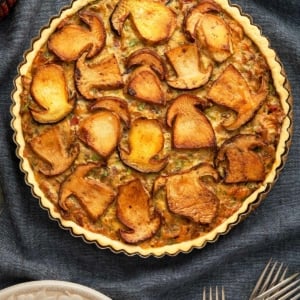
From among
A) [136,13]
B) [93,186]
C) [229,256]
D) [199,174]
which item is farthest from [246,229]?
[136,13]

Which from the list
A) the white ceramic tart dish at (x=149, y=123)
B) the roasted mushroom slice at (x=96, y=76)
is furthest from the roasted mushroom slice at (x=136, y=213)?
the roasted mushroom slice at (x=96, y=76)

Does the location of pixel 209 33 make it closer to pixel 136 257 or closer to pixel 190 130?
pixel 190 130

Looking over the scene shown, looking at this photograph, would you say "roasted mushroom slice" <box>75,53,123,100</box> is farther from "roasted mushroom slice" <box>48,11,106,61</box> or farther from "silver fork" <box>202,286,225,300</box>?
"silver fork" <box>202,286,225,300</box>

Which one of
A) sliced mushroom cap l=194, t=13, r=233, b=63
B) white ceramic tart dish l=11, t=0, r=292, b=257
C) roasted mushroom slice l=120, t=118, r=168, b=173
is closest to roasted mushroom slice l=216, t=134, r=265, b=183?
white ceramic tart dish l=11, t=0, r=292, b=257

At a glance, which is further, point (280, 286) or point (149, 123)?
point (280, 286)

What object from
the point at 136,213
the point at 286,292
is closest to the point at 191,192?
the point at 136,213
